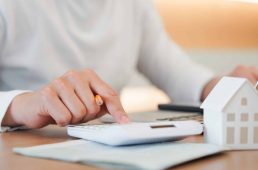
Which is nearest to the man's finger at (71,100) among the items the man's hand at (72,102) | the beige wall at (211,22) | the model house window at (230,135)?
the man's hand at (72,102)

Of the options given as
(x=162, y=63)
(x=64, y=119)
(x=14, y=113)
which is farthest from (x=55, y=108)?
(x=162, y=63)

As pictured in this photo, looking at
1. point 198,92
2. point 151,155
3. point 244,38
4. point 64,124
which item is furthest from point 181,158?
point 244,38

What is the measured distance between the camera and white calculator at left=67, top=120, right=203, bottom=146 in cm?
58

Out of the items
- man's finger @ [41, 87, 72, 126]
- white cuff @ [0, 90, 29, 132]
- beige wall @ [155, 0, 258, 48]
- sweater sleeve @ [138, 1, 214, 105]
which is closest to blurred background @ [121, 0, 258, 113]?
beige wall @ [155, 0, 258, 48]

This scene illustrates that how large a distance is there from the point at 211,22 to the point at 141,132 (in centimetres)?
189

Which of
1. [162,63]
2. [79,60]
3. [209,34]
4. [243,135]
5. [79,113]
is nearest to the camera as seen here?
[243,135]

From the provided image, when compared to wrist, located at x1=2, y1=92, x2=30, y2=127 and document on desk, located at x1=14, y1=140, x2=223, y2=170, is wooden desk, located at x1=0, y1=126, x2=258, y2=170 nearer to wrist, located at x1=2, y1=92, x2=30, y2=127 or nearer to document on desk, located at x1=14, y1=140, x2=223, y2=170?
document on desk, located at x1=14, y1=140, x2=223, y2=170

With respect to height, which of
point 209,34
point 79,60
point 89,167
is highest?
→ point 209,34

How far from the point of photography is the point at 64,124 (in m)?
0.74

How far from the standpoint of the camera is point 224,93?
2.05ft

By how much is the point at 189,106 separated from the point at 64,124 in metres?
0.34

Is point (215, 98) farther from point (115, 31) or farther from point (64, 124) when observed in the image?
point (115, 31)

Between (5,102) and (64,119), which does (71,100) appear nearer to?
(64,119)

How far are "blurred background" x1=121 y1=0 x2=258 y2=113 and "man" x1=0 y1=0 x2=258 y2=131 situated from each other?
0.61 m
